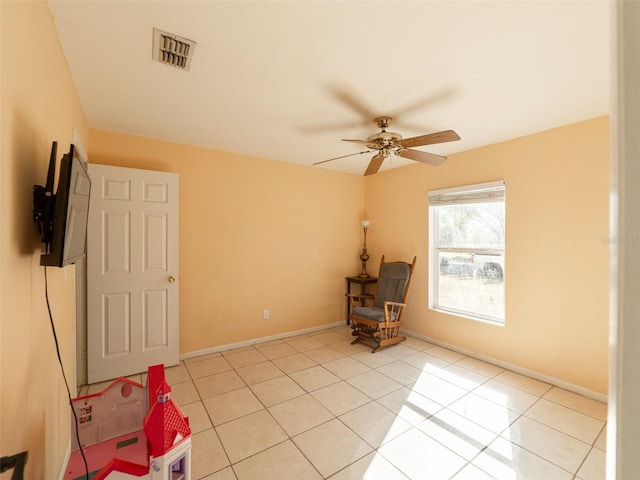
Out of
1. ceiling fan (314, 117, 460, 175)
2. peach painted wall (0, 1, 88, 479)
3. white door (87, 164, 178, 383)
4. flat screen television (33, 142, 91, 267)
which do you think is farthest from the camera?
white door (87, 164, 178, 383)

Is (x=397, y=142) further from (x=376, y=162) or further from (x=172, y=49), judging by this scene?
(x=172, y=49)

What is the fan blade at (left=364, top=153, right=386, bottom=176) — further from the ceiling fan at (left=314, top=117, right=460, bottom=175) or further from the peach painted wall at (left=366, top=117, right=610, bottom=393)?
the peach painted wall at (left=366, top=117, right=610, bottom=393)

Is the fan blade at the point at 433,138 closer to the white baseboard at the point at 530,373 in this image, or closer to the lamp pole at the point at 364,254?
the lamp pole at the point at 364,254

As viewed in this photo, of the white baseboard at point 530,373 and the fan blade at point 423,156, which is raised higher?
the fan blade at point 423,156

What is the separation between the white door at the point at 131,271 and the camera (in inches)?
109

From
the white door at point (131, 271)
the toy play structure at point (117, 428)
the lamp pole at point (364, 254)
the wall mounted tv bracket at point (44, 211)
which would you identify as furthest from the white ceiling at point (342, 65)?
the lamp pole at point (364, 254)

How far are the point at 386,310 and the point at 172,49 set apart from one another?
3.12 m

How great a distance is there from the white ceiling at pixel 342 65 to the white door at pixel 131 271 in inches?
24.3

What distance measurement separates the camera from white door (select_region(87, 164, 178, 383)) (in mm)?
2760

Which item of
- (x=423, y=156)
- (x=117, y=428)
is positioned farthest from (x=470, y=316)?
(x=117, y=428)

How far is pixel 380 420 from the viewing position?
222 cm

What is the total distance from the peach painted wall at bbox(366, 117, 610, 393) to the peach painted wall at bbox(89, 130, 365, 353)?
5.62 ft

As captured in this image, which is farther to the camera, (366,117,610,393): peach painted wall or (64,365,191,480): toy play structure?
(366,117,610,393): peach painted wall

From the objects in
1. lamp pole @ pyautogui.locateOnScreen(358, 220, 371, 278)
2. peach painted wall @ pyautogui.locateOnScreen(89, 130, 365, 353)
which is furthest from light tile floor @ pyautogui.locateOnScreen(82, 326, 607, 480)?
lamp pole @ pyautogui.locateOnScreen(358, 220, 371, 278)
